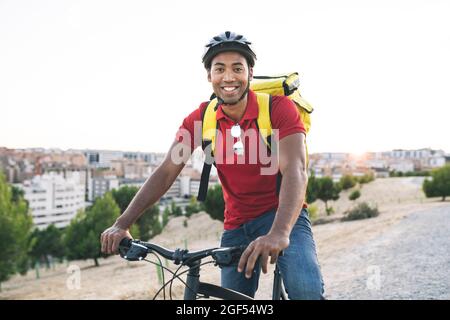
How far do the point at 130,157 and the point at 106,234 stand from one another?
161487mm

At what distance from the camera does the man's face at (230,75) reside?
2857mm

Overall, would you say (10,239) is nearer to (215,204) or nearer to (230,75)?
(215,204)

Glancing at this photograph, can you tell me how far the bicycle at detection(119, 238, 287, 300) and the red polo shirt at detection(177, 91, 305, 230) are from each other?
1.50ft

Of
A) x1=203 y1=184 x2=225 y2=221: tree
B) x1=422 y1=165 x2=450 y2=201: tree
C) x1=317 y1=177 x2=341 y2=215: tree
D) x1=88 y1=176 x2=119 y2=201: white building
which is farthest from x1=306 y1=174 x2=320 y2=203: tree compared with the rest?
x1=88 y1=176 x2=119 y2=201: white building

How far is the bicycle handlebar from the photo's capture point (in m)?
2.21

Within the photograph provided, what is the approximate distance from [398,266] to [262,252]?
45.9ft

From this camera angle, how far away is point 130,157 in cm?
16162

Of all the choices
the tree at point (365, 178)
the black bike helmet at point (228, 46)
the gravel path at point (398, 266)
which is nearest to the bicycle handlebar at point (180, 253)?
the black bike helmet at point (228, 46)

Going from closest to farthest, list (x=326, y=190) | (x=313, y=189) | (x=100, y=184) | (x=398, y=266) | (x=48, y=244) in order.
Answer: (x=398, y=266), (x=313, y=189), (x=326, y=190), (x=48, y=244), (x=100, y=184)

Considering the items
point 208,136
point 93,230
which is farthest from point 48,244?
point 208,136

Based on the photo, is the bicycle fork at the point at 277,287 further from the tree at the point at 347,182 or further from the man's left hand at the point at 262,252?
the tree at the point at 347,182

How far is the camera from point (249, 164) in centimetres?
291

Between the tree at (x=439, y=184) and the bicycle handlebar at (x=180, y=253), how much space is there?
134ft

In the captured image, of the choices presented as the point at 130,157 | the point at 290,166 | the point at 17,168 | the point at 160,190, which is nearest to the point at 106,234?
the point at 160,190
